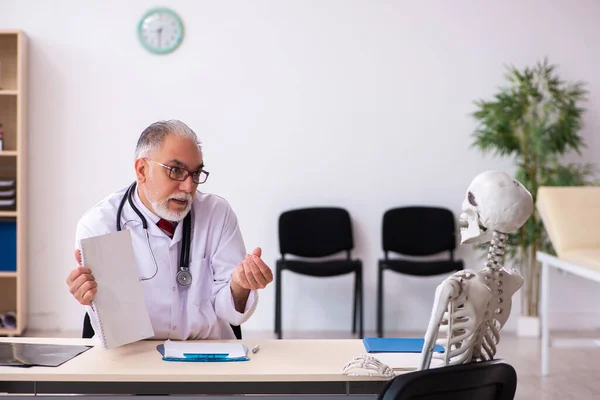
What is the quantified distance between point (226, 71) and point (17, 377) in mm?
3901

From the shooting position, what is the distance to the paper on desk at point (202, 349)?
Answer: 73.7 inches

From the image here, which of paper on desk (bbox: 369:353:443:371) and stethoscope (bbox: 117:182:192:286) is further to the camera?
stethoscope (bbox: 117:182:192:286)

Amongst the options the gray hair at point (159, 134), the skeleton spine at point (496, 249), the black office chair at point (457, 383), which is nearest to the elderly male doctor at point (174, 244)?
the gray hair at point (159, 134)

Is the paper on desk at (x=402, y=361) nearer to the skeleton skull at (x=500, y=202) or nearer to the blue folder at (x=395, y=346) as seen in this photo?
the blue folder at (x=395, y=346)

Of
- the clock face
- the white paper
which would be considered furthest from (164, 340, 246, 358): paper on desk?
the clock face

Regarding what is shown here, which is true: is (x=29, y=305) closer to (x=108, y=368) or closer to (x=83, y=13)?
(x=83, y=13)

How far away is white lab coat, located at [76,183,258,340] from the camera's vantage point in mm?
2320

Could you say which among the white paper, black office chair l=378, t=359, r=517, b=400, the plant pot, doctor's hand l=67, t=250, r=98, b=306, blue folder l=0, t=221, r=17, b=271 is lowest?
the plant pot

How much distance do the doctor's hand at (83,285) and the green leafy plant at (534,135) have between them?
384cm

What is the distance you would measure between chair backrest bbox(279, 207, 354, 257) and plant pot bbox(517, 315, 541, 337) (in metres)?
1.41

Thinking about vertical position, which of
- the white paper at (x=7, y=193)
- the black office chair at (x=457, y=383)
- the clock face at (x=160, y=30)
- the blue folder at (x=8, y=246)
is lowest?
the blue folder at (x=8, y=246)

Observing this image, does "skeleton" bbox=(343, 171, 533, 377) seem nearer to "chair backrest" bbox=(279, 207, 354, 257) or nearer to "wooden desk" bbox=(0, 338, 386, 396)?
"wooden desk" bbox=(0, 338, 386, 396)

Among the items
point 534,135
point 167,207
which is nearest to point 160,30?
point 534,135

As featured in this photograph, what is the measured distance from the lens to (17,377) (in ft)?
5.53
